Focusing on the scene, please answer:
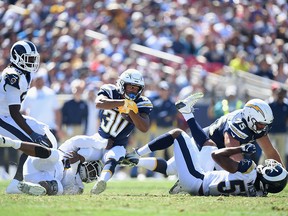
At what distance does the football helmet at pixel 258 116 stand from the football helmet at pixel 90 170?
A: 2070 millimetres

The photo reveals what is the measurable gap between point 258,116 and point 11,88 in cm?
304

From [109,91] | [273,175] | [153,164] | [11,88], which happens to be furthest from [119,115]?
[273,175]

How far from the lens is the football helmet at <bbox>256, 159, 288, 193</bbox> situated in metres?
9.32

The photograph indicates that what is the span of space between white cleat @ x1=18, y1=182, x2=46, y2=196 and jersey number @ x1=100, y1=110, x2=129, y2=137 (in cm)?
159

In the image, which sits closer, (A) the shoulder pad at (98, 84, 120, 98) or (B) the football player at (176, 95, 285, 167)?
(B) the football player at (176, 95, 285, 167)

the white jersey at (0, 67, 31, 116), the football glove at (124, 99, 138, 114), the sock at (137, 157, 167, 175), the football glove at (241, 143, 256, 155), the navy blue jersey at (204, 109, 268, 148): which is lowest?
the sock at (137, 157, 167, 175)

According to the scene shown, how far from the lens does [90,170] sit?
407 inches

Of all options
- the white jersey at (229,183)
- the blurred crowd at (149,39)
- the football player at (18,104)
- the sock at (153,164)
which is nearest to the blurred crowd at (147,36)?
the blurred crowd at (149,39)

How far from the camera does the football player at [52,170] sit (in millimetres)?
9211

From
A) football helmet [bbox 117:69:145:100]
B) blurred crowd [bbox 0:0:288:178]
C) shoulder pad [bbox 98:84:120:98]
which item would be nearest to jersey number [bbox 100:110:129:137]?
shoulder pad [bbox 98:84:120:98]

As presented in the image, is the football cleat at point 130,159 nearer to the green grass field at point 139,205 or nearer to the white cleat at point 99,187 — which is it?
the white cleat at point 99,187

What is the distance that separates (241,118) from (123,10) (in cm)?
1019

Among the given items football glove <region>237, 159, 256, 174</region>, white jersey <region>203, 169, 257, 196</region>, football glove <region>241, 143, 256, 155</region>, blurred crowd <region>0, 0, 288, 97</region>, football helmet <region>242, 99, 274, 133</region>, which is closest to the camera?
football glove <region>241, 143, 256, 155</region>

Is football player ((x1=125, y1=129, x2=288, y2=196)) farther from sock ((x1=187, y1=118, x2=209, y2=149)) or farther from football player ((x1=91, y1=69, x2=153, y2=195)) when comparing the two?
football player ((x1=91, y1=69, x2=153, y2=195))
